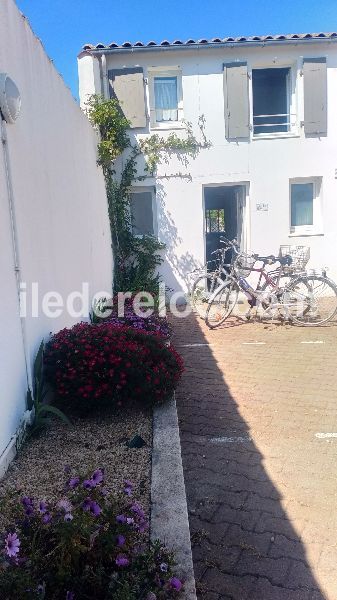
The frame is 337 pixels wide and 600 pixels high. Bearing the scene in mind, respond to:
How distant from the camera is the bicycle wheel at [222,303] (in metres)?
7.03

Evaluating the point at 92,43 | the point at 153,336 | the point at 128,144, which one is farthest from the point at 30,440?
the point at 92,43

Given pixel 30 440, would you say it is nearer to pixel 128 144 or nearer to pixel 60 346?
pixel 60 346

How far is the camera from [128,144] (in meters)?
8.88

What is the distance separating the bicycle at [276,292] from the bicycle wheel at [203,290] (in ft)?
0.83

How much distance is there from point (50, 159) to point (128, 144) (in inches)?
209

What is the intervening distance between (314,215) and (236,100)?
115 inches

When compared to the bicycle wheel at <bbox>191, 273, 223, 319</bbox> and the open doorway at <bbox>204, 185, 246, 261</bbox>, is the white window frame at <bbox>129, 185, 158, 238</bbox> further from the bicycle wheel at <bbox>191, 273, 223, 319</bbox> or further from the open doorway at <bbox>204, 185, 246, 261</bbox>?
the bicycle wheel at <bbox>191, 273, 223, 319</bbox>

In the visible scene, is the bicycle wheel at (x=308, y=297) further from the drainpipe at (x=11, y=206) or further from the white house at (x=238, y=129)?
the drainpipe at (x=11, y=206)

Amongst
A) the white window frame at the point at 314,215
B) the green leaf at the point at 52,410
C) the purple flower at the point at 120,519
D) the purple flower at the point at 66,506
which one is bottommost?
the green leaf at the point at 52,410

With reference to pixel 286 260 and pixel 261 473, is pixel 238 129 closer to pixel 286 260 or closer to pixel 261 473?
pixel 286 260

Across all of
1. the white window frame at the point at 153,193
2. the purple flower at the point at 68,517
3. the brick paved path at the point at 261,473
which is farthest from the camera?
the white window frame at the point at 153,193

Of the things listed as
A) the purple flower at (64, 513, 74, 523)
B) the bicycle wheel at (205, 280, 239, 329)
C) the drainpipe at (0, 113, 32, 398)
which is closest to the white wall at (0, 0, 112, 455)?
the drainpipe at (0, 113, 32, 398)

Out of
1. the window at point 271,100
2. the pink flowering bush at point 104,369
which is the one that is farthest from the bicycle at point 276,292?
the window at point 271,100

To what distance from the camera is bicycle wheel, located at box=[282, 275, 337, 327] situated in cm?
694
